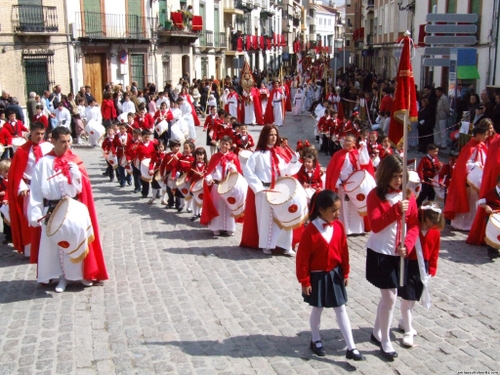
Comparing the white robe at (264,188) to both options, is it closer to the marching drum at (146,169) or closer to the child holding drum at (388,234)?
the child holding drum at (388,234)

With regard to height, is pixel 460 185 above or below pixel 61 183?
below

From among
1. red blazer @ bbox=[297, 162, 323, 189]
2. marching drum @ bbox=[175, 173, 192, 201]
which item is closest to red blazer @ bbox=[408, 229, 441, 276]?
red blazer @ bbox=[297, 162, 323, 189]

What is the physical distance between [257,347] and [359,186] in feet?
13.3

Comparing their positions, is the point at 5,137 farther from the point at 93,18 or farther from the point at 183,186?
the point at 93,18

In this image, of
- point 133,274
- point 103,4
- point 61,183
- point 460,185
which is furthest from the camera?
point 103,4

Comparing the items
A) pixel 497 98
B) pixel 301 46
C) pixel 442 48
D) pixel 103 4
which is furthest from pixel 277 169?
pixel 301 46

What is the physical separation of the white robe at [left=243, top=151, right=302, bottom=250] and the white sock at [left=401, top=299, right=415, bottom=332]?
9.91 feet

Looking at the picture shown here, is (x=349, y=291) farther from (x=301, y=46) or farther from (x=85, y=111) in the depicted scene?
(x=301, y=46)

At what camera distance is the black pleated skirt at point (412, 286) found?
5.21m

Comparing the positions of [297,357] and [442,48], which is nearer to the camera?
[297,357]

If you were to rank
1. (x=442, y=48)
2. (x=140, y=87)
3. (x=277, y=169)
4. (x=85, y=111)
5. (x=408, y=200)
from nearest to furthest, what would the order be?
1. (x=408, y=200)
2. (x=277, y=169)
3. (x=442, y=48)
4. (x=85, y=111)
5. (x=140, y=87)

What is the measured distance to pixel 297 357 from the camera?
17.3 feet

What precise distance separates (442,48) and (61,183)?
15.0 meters

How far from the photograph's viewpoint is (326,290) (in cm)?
510
